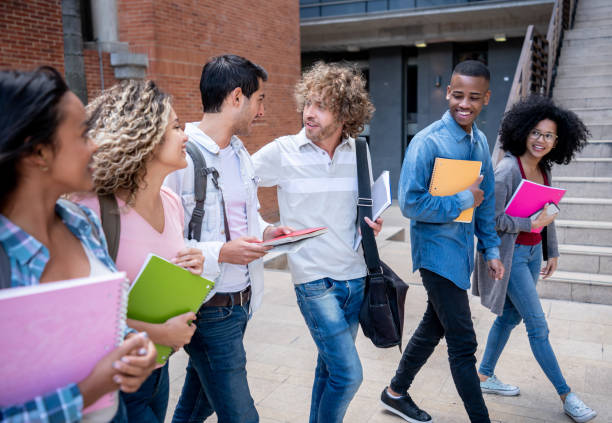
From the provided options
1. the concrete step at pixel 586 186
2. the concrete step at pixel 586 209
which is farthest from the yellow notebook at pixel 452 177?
the concrete step at pixel 586 186

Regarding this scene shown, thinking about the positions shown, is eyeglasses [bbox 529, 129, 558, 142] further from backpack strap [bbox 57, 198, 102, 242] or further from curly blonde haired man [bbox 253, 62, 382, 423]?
backpack strap [bbox 57, 198, 102, 242]

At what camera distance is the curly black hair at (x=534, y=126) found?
3682 mm

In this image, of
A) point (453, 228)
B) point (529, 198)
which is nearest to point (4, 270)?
point (453, 228)

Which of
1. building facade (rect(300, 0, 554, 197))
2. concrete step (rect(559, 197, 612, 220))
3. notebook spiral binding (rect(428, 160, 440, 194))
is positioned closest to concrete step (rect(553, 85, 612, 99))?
concrete step (rect(559, 197, 612, 220))

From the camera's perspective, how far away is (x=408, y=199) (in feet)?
9.87

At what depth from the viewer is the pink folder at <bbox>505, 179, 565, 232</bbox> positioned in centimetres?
347

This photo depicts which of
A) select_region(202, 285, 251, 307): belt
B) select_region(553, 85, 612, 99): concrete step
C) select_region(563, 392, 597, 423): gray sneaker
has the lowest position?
select_region(563, 392, 597, 423): gray sneaker

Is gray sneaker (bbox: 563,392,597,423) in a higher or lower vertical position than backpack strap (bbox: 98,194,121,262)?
lower

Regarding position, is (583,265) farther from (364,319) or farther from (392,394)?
(364,319)

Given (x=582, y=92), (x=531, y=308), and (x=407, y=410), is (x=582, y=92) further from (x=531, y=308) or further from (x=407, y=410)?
(x=407, y=410)

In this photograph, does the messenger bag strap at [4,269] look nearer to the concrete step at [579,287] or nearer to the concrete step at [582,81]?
the concrete step at [579,287]

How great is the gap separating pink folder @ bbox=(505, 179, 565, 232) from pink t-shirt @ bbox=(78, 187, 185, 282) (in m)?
2.36

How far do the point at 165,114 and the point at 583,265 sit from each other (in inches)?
224

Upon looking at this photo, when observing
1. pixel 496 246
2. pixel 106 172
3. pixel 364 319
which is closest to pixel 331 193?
pixel 364 319
